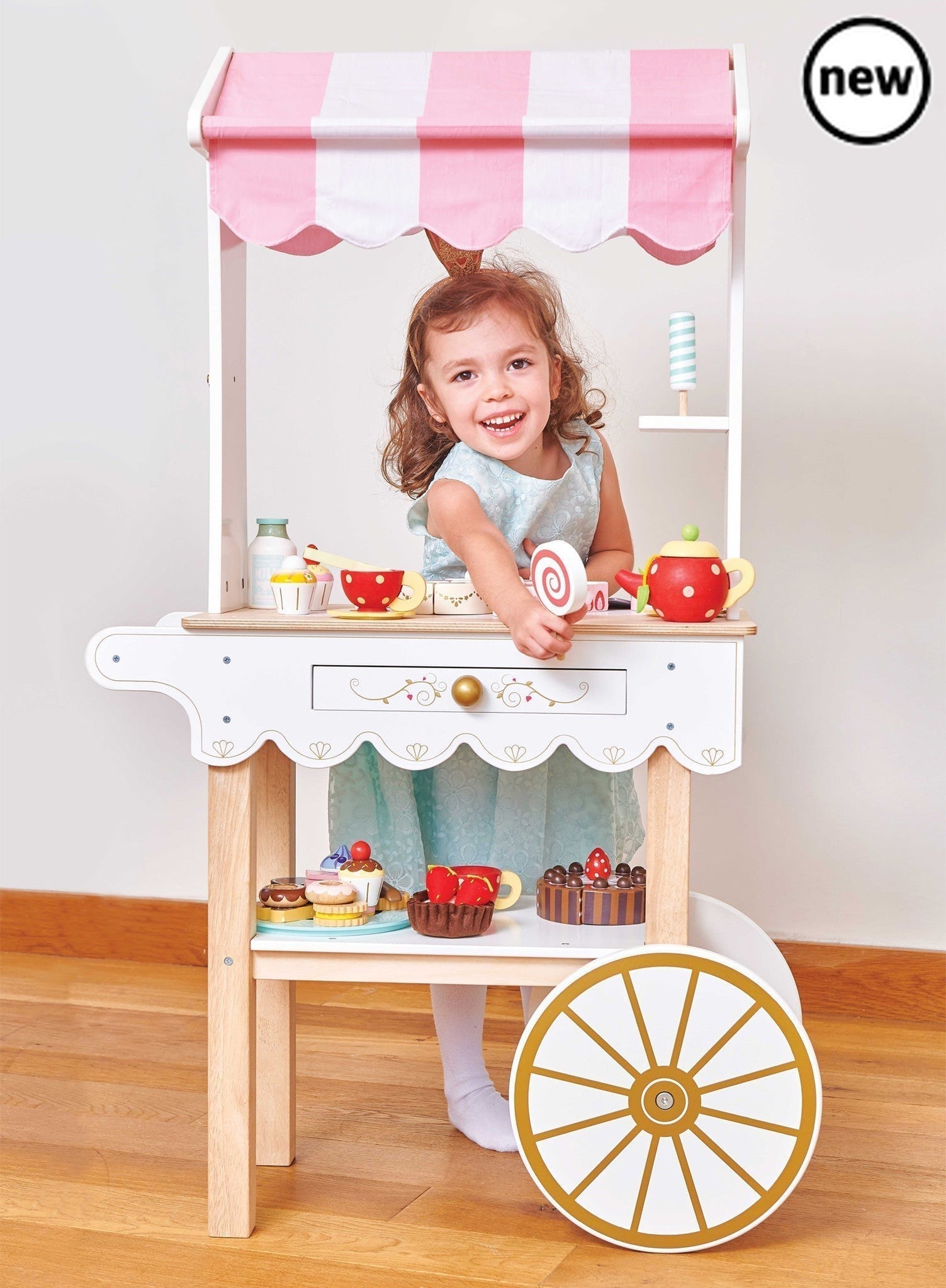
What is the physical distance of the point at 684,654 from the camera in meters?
1.17

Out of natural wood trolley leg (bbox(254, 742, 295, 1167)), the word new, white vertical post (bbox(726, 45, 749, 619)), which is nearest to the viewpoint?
white vertical post (bbox(726, 45, 749, 619))

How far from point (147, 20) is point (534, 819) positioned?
144 cm

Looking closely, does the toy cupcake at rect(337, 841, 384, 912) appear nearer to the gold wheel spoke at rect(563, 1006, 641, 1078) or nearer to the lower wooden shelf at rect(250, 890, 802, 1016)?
the lower wooden shelf at rect(250, 890, 802, 1016)

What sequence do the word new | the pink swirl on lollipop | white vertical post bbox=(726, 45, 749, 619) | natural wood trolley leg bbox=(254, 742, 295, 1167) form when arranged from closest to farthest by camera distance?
1. the pink swirl on lollipop
2. white vertical post bbox=(726, 45, 749, 619)
3. natural wood trolley leg bbox=(254, 742, 295, 1167)
4. the word new

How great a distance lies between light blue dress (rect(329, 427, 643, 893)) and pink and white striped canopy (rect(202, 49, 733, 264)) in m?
0.29

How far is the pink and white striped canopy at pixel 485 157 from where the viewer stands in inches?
45.3

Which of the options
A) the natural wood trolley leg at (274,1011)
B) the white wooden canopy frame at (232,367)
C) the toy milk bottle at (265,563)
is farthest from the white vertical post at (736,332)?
the natural wood trolley leg at (274,1011)

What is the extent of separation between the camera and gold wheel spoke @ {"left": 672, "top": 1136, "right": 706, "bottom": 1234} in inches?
46.6

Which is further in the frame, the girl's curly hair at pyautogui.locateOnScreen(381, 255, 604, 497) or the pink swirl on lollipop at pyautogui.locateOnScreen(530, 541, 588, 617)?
the girl's curly hair at pyautogui.locateOnScreen(381, 255, 604, 497)

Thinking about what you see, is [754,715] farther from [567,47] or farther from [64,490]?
[64,490]

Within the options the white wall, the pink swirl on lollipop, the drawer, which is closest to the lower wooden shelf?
the drawer

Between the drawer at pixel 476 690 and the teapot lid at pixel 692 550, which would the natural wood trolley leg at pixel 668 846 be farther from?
the teapot lid at pixel 692 550

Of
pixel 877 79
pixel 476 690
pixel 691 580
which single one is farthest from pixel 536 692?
pixel 877 79

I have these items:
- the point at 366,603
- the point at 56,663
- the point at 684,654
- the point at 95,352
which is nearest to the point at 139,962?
the point at 56,663
